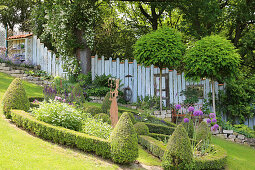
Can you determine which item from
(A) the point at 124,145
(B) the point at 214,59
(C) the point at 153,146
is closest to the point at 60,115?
(A) the point at 124,145

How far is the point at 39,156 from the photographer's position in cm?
398

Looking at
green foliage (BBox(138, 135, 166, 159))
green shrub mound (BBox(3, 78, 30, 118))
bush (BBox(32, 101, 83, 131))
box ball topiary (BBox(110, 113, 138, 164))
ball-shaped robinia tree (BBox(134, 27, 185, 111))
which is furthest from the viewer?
ball-shaped robinia tree (BBox(134, 27, 185, 111))

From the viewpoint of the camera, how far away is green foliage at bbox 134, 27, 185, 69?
30.6 feet

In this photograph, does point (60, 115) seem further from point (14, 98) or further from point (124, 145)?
point (124, 145)

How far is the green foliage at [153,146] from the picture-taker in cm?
489

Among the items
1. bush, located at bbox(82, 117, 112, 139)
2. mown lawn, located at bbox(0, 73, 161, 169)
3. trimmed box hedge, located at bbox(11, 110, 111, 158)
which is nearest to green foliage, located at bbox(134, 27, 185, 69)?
bush, located at bbox(82, 117, 112, 139)

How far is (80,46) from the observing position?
12.1m

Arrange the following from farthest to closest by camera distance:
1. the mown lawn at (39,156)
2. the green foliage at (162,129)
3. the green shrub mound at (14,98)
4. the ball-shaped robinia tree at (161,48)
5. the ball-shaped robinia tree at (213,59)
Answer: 1. the ball-shaped robinia tree at (161,48)
2. the ball-shaped robinia tree at (213,59)
3. the green foliage at (162,129)
4. the green shrub mound at (14,98)
5. the mown lawn at (39,156)

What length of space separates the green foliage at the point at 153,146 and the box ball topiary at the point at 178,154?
0.52m

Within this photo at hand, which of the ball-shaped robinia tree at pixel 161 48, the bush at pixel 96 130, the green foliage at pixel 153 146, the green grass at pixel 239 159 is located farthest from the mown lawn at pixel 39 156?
the ball-shaped robinia tree at pixel 161 48

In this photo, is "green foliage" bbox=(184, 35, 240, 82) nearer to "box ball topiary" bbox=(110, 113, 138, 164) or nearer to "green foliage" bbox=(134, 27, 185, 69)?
"green foliage" bbox=(134, 27, 185, 69)

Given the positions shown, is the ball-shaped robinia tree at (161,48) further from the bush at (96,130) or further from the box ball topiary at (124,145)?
the box ball topiary at (124,145)

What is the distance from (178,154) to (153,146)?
0.99 m

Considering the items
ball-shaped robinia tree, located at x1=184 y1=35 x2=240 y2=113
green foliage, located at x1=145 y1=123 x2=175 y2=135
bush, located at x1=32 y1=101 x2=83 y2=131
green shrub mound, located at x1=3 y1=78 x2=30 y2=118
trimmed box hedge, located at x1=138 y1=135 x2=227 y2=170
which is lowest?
trimmed box hedge, located at x1=138 y1=135 x2=227 y2=170
